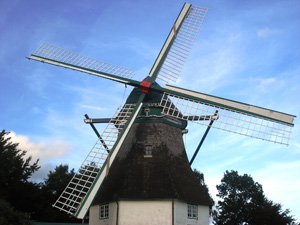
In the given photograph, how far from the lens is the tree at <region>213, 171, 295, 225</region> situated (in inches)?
1259

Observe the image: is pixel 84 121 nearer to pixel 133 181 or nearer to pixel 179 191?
pixel 133 181

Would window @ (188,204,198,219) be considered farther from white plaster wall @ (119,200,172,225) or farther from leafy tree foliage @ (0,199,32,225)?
leafy tree foliage @ (0,199,32,225)

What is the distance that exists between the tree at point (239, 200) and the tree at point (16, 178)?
21.5 metres

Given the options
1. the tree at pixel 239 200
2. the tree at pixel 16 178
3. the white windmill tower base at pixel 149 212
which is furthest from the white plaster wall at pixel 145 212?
the tree at pixel 239 200

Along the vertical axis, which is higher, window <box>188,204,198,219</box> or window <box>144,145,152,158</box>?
window <box>144,145,152,158</box>

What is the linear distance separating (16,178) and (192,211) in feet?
38.1

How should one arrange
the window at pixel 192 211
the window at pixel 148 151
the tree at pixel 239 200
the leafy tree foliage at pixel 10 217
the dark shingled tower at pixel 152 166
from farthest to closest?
the tree at pixel 239 200 < the window at pixel 148 151 < the window at pixel 192 211 < the dark shingled tower at pixel 152 166 < the leafy tree foliage at pixel 10 217

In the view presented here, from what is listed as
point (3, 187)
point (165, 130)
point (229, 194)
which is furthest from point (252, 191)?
point (3, 187)

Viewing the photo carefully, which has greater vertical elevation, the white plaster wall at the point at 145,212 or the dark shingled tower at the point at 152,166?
the dark shingled tower at the point at 152,166

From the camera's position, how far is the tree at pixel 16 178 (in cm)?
1814

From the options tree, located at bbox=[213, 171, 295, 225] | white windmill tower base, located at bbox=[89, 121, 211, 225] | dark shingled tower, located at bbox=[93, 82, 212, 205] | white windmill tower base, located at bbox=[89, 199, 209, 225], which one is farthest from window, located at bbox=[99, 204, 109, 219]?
tree, located at bbox=[213, 171, 295, 225]

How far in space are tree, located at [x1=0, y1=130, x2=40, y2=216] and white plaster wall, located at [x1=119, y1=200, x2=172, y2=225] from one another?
26.7 feet

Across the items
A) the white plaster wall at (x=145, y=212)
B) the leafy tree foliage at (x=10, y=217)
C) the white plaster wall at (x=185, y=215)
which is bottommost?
the leafy tree foliage at (x=10, y=217)

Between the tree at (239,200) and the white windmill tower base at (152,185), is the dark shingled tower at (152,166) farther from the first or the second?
the tree at (239,200)
